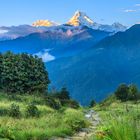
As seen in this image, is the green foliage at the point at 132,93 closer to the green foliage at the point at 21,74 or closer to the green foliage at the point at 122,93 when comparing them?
the green foliage at the point at 122,93

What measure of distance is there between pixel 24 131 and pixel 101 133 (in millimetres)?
7983

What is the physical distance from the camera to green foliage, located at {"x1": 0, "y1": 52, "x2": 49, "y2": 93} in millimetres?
70500

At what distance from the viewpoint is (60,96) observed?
75250 millimetres

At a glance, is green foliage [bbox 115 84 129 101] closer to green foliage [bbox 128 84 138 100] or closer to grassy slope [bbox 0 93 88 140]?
green foliage [bbox 128 84 138 100]

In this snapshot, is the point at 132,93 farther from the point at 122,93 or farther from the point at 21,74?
the point at 21,74

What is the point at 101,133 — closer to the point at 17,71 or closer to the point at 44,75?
the point at 17,71

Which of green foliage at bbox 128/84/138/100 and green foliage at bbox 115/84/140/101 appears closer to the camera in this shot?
green foliage at bbox 128/84/138/100

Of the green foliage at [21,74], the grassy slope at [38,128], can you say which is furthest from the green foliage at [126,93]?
the grassy slope at [38,128]

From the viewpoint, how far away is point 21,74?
71.6m

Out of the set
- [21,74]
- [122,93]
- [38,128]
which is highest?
[21,74]

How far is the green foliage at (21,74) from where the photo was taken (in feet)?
231

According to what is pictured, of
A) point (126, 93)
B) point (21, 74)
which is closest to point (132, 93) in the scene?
point (126, 93)

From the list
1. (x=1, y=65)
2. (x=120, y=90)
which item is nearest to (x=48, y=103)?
(x=1, y=65)

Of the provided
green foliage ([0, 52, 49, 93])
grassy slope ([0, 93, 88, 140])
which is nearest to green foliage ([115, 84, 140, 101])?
green foliage ([0, 52, 49, 93])
